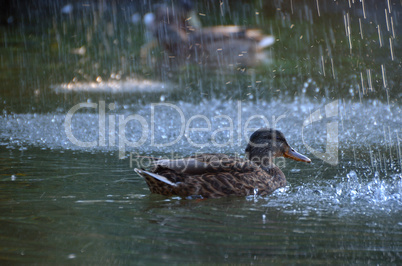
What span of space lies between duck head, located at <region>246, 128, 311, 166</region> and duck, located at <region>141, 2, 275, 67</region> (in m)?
6.76

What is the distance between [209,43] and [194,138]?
205 inches

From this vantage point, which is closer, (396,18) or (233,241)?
(233,241)

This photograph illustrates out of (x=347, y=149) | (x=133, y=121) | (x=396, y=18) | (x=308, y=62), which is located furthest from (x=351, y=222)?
(x=396, y=18)

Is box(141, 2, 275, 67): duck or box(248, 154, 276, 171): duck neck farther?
box(141, 2, 275, 67): duck

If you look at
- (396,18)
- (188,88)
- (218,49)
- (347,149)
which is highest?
(396,18)

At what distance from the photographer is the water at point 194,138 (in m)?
3.33

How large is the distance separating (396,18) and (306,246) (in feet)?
38.3

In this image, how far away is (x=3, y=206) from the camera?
161 inches

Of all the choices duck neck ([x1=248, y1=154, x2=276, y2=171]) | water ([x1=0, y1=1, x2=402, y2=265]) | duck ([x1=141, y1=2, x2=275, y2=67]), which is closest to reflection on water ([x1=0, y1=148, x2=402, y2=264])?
water ([x1=0, y1=1, x2=402, y2=265])

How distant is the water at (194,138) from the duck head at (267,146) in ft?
0.92

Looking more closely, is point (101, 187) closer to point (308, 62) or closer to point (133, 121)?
point (133, 121)

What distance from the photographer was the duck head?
568 centimetres

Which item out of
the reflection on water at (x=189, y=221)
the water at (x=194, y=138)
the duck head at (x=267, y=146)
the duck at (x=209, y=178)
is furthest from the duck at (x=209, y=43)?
the duck at (x=209, y=178)

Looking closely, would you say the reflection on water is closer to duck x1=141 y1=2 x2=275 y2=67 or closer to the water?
the water
